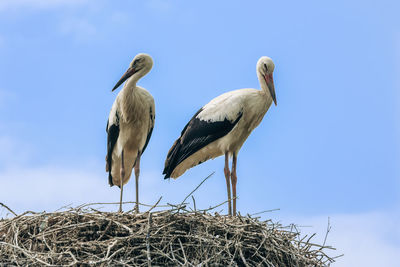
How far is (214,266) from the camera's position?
162 inches

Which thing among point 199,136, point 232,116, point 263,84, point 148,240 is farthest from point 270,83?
point 148,240


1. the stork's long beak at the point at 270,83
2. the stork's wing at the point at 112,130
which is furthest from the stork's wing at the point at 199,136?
the stork's wing at the point at 112,130

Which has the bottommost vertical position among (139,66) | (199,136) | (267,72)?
(199,136)

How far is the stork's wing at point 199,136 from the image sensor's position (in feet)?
18.7

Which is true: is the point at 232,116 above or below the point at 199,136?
above

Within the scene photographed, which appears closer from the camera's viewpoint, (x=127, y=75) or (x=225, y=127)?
(x=225, y=127)

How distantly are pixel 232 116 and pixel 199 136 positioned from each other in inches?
12.4

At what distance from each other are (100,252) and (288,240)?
1.27 m

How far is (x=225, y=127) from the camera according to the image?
5703 millimetres

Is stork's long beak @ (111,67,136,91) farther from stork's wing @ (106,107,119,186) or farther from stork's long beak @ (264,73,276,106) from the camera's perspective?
stork's long beak @ (264,73,276,106)

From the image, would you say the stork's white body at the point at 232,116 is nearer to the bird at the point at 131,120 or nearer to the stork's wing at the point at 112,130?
the bird at the point at 131,120

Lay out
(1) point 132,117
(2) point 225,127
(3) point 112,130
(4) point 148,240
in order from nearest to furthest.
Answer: (4) point 148,240, (2) point 225,127, (1) point 132,117, (3) point 112,130

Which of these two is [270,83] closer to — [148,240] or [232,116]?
[232,116]

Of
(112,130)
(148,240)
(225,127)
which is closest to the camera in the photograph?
(148,240)
